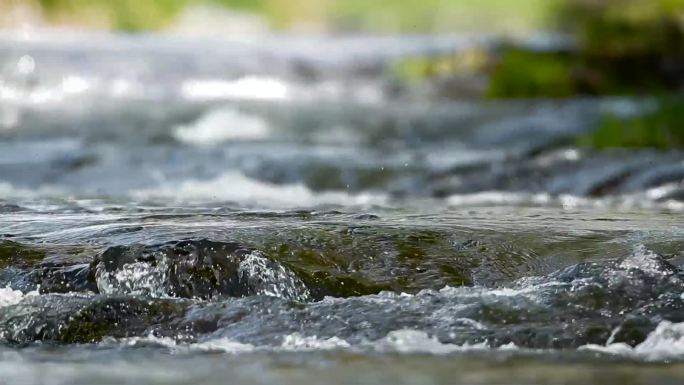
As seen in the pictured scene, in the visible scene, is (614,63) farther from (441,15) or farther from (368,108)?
(441,15)

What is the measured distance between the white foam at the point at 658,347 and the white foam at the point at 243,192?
4005mm

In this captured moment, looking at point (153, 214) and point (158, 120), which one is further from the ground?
point (158, 120)

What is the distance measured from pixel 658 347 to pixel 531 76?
12051 mm

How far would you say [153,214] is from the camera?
4.94 metres

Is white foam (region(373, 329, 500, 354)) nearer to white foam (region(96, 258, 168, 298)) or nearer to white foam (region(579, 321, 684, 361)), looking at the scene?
white foam (region(579, 321, 684, 361))

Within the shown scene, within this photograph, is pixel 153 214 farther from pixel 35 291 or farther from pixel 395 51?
pixel 395 51

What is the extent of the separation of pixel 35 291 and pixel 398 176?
16.2 ft

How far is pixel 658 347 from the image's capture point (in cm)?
330

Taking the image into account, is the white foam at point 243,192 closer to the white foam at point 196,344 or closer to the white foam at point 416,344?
the white foam at point 196,344

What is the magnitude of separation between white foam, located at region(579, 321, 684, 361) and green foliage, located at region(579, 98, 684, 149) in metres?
6.86

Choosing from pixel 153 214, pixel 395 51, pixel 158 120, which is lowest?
pixel 153 214

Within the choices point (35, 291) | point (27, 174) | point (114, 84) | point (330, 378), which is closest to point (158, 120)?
point (114, 84)

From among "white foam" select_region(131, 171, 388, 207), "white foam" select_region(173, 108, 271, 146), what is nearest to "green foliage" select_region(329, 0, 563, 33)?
"white foam" select_region(173, 108, 271, 146)

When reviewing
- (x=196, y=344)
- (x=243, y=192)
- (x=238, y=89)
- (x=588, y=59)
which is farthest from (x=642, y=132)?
(x=196, y=344)
